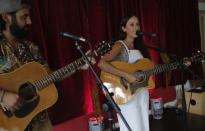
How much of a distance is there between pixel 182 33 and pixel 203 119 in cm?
179

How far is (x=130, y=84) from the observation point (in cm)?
219

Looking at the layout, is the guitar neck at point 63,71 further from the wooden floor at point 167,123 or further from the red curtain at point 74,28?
the wooden floor at point 167,123

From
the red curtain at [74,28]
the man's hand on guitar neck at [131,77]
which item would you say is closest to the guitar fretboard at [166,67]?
the man's hand on guitar neck at [131,77]

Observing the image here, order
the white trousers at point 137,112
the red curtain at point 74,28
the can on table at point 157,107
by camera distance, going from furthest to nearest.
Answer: the can on table at point 157,107
the red curtain at point 74,28
the white trousers at point 137,112

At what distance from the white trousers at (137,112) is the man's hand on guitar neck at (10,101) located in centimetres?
109

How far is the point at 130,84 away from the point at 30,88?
110 cm

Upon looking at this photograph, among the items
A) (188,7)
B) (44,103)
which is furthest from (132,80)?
(188,7)

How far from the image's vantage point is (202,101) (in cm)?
364

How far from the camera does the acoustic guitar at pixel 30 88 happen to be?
4.54 ft

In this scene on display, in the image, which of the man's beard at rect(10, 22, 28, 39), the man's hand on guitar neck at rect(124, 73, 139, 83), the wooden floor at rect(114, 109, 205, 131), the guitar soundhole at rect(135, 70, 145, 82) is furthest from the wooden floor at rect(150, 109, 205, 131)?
the man's beard at rect(10, 22, 28, 39)

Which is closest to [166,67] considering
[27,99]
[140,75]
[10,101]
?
[140,75]

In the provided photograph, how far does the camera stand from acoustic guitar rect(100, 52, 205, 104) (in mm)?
2152

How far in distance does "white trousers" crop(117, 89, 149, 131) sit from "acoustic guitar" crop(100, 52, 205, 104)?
0.05 m

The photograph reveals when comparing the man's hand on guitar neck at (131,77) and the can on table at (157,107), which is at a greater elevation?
the man's hand on guitar neck at (131,77)
